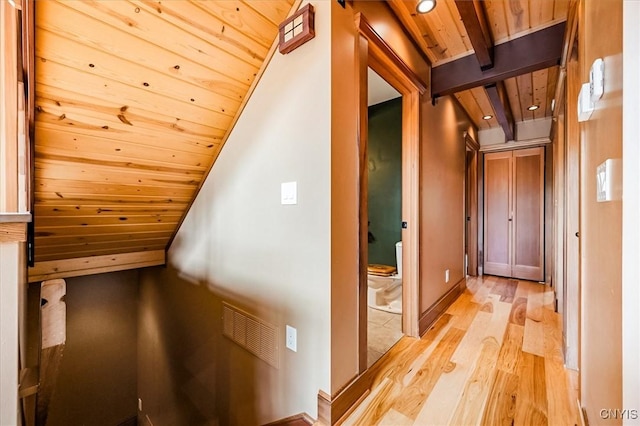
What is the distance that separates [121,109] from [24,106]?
374mm

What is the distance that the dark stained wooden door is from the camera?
12.9 ft

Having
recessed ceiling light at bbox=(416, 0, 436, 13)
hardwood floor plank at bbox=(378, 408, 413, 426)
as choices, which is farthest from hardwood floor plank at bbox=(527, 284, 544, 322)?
recessed ceiling light at bbox=(416, 0, 436, 13)

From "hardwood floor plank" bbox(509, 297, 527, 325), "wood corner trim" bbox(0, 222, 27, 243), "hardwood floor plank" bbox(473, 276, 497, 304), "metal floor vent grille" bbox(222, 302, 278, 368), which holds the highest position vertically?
"wood corner trim" bbox(0, 222, 27, 243)

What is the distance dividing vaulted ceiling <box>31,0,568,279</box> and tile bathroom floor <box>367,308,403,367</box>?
6.08 feet

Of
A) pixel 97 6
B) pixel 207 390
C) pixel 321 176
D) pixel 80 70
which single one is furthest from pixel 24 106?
pixel 207 390

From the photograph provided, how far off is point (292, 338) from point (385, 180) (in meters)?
2.87

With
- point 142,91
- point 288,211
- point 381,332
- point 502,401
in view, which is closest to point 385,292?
point 381,332

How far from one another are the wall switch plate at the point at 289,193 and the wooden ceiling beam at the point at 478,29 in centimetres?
142

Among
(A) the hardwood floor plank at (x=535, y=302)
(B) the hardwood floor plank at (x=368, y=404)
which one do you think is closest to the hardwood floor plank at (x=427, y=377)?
(B) the hardwood floor plank at (x=368, y=404)

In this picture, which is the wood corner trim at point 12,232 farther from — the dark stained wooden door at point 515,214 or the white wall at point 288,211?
the dark stained wooden door at point 515,214

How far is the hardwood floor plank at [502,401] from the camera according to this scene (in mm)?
1360

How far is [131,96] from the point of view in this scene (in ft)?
4.84

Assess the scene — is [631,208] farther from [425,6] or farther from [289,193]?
[425,6]

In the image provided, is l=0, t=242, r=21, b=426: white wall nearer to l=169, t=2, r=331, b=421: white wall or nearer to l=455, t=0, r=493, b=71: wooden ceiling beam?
l=169, t=2, r=331, b=421: white wall
